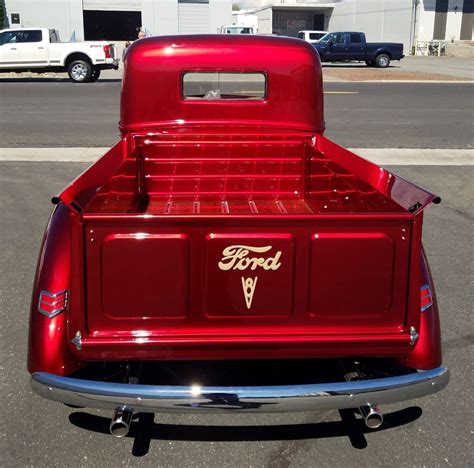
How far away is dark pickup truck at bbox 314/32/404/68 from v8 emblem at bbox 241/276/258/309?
99.8 feet

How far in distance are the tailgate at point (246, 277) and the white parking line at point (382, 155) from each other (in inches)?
266

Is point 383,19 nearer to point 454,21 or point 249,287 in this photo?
point 454,21

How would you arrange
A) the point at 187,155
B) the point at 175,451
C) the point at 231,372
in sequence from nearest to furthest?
the point at 175,451 → the point at 231,372 → the point at 187,155

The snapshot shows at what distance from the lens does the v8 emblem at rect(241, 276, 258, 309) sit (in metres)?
2.58

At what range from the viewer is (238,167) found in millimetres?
4188

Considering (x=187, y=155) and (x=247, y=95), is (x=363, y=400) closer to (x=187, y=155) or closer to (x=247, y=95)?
(x=187, y=155)

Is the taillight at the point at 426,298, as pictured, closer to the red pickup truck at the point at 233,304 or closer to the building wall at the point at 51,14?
the red pickup truck at the point at 233,304

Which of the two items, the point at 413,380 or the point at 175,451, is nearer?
the point at 413,380

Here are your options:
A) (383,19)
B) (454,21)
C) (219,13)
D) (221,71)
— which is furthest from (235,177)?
(454,21)

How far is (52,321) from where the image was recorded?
2816mm

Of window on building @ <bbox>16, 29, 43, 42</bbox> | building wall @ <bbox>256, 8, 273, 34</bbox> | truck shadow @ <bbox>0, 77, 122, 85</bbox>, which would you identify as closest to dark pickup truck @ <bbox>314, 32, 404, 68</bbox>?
truck shadow @ <bbox>0, 77, 122, 85</bbox>

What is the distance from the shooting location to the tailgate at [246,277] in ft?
8.20

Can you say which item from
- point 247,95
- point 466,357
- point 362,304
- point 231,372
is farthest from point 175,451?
point 247,95

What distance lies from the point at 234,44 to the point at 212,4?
41.5 meters
